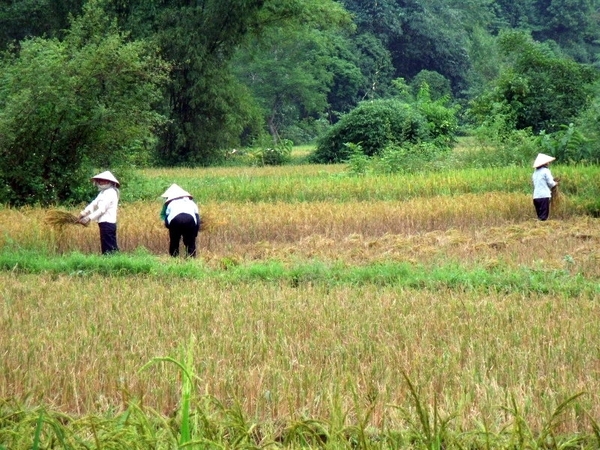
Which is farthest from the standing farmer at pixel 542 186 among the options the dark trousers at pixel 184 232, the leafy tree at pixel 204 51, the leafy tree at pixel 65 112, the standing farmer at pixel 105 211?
the leafy tree at pixel 204 51

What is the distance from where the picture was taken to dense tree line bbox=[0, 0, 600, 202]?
1606cm

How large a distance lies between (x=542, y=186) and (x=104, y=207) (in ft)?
20.8

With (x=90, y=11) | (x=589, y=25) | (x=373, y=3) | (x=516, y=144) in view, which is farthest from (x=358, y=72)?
(x=90, y=11)

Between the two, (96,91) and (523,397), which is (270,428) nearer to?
(523,397)

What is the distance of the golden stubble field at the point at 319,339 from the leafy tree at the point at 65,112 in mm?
4580

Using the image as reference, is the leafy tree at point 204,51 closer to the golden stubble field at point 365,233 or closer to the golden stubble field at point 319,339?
the golden stubble field at point 365,233

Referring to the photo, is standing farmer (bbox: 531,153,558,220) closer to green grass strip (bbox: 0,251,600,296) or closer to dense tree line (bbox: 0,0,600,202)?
green grass strip (bbox: 0,251,600,296)

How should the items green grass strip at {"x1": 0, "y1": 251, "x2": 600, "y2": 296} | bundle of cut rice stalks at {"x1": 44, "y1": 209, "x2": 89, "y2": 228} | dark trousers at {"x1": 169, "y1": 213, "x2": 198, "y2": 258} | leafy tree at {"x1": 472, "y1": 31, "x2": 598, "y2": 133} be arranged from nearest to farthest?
1. green grass strip at {"x1": 0, "y1": 251, "x2": 600, "y2": 296}
2. dark trousers at {"x1": 169, "y1": 213, "x2": 198, "y2": 258}
3. bundle of cut rice stalks at {"x1": 44, "y1": 209, "x2": 89, "y2": 228}
4. leafy tree at {"x1": 472, "y1": 31, "x2": 598, "y2": 133}

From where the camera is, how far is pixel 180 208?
10250mm

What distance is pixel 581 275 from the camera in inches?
332

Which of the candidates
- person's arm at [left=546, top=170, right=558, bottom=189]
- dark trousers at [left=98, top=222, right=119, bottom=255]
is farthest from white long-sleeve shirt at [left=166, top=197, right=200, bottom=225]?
person's arm at [left=546, top=170, right=558, bottom=189]

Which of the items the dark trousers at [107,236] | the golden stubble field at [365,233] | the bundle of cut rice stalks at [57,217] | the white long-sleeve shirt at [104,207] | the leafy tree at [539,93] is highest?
the leafy tree at [539,93]

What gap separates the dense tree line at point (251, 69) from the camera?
52.7 ft

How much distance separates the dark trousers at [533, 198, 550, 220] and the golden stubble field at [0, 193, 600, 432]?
195 cm
